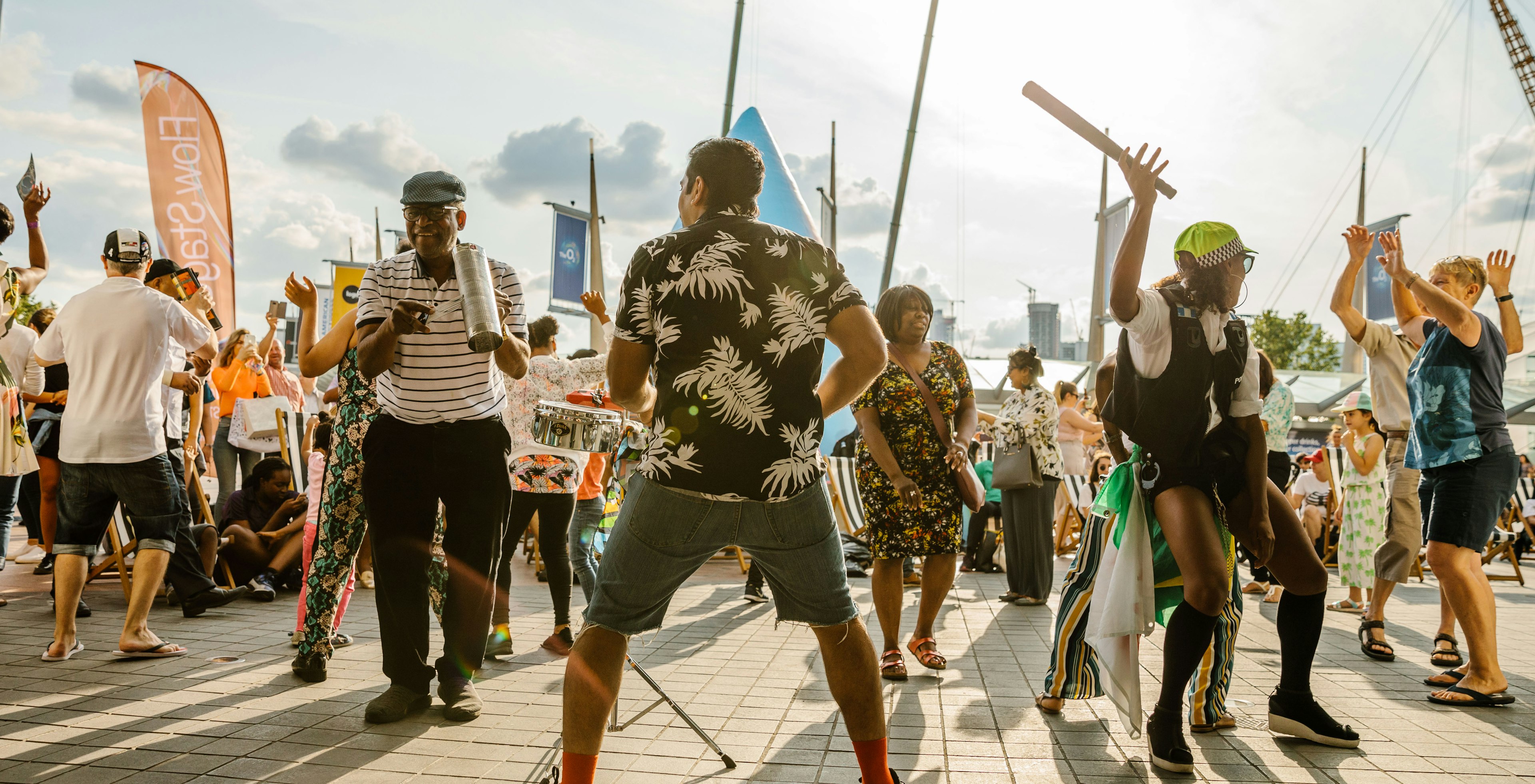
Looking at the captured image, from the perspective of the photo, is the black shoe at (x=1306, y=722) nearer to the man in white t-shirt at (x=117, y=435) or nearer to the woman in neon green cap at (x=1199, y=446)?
the woman in neon green cap at (x=1199, y=446)

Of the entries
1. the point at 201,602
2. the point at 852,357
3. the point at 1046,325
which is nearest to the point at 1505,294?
the point at 852,357

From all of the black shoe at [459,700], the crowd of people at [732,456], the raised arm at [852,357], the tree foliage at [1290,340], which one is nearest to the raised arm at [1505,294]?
the crowd of people at [732,456]

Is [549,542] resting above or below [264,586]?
above

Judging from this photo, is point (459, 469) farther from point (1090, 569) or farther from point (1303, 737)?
point (1303, 737)

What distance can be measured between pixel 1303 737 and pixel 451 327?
3.63 m

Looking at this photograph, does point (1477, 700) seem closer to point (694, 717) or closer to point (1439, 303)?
point (1439, 303)

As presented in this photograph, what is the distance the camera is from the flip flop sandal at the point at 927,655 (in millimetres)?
4844

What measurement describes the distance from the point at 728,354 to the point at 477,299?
3.98 feet

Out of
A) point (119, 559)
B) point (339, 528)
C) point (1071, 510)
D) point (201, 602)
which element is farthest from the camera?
point (1071, 510)

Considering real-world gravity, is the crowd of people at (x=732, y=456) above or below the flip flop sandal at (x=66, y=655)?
above

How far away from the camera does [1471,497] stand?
14.9ft

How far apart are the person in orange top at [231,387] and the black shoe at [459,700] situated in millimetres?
6064

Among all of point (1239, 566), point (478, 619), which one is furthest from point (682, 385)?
point (1239, 566)

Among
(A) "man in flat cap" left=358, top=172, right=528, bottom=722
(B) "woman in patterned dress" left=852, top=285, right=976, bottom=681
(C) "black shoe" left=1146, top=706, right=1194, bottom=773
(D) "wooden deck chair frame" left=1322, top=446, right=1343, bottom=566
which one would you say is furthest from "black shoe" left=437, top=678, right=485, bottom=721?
(D) "wooden deck chair frame" left=1322, top=446, right=1343, bottom=566
